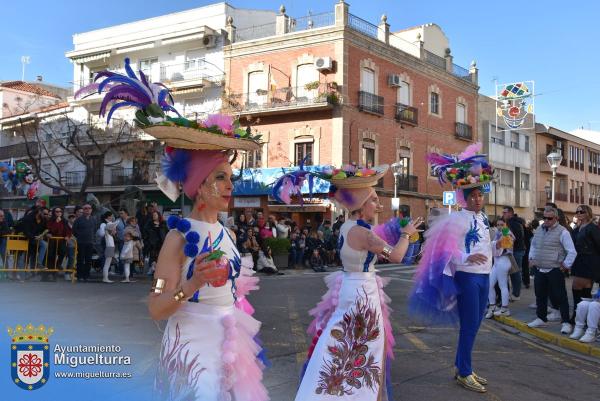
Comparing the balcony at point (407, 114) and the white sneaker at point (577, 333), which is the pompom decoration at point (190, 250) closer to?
the white sneaker at point (577, 333)

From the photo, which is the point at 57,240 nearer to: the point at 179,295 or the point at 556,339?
the point at 556,339

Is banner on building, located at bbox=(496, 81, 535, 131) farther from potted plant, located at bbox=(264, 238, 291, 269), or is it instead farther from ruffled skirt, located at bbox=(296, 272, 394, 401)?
ruffled skirt, located at bbox=(296, 272, 394, 401)

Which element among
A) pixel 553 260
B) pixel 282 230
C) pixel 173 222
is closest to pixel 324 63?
pixel 282 230

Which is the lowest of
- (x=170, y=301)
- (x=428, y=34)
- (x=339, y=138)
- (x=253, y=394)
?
(x=253, y=394)

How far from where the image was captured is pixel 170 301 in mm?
2539

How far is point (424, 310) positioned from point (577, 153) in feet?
178

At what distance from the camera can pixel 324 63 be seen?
27.9 metres

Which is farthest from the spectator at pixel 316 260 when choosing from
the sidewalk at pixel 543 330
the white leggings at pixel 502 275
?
the white leggings at pixel 502 275

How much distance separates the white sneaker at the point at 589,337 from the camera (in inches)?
309

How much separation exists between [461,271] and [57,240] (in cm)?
1098

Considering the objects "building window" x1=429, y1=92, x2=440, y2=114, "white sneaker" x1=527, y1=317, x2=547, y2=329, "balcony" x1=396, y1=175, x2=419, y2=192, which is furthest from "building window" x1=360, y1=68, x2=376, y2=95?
"white sneaker" x1=527, y1=317, x2=547, y2=329

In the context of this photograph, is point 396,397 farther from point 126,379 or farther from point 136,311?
point 136,311

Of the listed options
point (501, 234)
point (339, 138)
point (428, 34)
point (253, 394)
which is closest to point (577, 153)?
point (428, 34)

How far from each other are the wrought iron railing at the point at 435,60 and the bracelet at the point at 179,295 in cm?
3483
